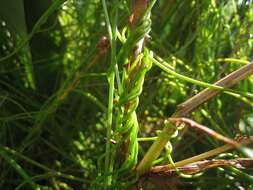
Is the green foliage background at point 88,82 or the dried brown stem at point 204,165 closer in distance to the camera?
the dried brown stem at point 204,165

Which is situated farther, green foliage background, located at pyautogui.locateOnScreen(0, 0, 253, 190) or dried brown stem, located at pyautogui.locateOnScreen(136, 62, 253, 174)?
green foliage background, located at pyautogui.locateOnScreen(0, 0, 253, 190)

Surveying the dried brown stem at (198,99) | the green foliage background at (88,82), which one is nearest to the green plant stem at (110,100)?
the dried brown stem at (198,99)

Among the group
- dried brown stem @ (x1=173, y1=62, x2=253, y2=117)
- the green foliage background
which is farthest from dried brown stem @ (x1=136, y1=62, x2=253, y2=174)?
the green foliage background

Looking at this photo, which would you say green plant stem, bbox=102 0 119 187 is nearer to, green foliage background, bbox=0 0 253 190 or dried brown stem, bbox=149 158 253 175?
dried brown stem, bbox=149 158 253 175

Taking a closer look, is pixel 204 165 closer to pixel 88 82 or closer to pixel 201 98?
pixel 201 98

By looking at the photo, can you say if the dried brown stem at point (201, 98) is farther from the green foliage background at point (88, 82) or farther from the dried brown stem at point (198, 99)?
the green foliage background at point (88, 82)

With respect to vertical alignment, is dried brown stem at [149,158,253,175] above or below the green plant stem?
below

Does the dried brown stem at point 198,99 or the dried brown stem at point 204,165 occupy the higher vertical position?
the dried brown stem at point 198,99

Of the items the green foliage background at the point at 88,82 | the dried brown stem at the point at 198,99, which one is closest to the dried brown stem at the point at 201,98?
the dried brown stem at the point at 198,99

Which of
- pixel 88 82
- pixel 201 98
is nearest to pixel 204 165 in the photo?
pixel 201 98
